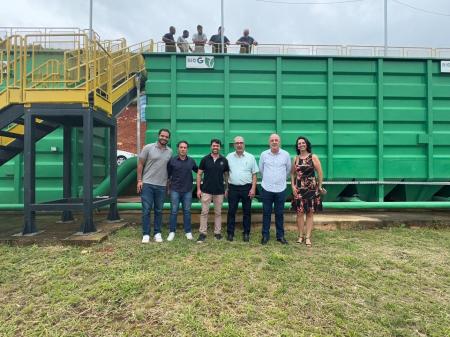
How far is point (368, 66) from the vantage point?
599 cm

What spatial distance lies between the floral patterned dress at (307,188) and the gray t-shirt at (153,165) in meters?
1.91

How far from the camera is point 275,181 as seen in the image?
174 inches

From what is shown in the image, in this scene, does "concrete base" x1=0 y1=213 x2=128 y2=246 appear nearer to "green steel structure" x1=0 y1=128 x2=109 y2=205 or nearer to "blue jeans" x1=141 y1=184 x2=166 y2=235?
"green steel structure" x1=0 y1=128 x2=109 y2=205

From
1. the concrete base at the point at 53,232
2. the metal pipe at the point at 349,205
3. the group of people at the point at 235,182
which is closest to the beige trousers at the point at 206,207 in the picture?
the group of people at the point at 235,182

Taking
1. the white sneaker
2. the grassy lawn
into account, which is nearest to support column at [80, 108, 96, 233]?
the grassy lawn

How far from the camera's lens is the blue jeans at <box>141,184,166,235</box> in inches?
178

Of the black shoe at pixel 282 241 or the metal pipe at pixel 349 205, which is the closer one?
the black shoe at pixel 282 241

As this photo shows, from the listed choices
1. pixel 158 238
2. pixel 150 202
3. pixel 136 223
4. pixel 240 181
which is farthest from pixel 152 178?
pixel 136 223

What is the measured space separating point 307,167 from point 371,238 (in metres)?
1.64

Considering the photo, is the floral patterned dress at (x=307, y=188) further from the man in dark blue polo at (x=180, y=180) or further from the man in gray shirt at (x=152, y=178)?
the man in gray shirt at (x=152, y=178)

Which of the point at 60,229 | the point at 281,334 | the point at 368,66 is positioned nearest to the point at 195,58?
the point at 368,66

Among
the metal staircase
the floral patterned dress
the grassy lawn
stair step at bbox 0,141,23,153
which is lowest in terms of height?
the grassy lawn

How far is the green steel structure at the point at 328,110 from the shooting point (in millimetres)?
5797

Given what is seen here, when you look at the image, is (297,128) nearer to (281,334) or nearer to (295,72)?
(295,72)
